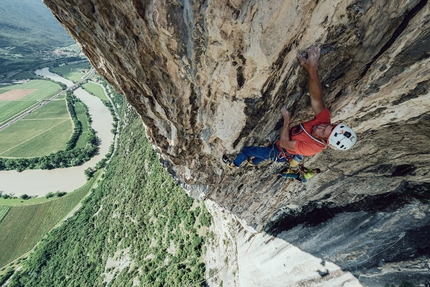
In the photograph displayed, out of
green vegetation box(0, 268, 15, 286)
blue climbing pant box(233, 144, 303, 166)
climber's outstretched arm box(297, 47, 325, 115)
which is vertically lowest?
green vegetation box(0, 268, 15, 286)

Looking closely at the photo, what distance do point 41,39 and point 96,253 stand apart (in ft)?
739

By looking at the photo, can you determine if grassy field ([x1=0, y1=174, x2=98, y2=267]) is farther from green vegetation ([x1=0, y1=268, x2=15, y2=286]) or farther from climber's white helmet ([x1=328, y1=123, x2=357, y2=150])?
climber's white helmet ([x1=328, y1=123, x2=357, y2=150])

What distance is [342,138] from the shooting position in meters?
4.64

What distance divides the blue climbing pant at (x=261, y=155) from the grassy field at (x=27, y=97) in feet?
340

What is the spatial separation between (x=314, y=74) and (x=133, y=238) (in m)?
23.7

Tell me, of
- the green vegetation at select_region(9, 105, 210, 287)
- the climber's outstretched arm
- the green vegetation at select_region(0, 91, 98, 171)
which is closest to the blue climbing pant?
the climber's outstretched arm

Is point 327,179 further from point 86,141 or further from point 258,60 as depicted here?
point 86,141

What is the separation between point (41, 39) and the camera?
612ft

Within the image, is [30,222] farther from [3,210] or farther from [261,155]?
[261,155]

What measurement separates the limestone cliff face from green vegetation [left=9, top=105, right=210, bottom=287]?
1124cm

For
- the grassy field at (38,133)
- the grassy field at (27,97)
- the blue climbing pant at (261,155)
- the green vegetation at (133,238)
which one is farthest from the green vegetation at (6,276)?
the grassy field at (27,97)

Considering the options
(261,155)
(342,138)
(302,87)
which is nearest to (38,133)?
(261,155)

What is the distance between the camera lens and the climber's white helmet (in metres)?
4.59

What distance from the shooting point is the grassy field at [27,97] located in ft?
281
